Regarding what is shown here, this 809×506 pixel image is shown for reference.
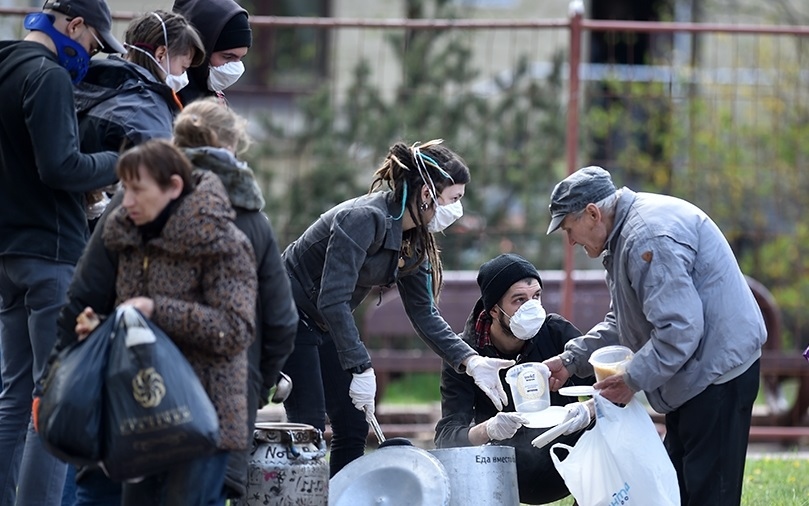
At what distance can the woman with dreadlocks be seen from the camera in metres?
4.29

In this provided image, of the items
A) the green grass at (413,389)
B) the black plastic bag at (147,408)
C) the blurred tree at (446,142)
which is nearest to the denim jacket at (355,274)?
the black plastic bag at (147,408)

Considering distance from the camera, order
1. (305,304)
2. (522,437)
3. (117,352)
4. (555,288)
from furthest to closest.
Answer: (555,288) < (522,437) < (305,304) < (117,352)

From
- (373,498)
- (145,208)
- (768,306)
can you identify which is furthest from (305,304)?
(768,306)

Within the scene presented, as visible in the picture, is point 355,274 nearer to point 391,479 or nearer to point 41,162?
point 391,479

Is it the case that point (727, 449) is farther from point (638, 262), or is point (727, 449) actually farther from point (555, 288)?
point (555, 288)

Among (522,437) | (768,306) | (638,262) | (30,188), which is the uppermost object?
(30,188)

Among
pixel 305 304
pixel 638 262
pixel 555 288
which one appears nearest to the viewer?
pixel 638 262

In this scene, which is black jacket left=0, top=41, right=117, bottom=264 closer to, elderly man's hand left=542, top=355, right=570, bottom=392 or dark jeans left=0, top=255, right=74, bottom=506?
dark jeans left=0, top=255, right=74, bottom=506

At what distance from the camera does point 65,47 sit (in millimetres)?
3926

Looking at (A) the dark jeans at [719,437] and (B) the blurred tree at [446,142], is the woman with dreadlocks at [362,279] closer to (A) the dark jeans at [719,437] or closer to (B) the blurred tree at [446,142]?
(A) the dark jeans at [719,437]

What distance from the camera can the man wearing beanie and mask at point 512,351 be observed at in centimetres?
474

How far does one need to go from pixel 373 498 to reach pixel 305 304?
735 millimetres

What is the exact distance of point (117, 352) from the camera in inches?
123

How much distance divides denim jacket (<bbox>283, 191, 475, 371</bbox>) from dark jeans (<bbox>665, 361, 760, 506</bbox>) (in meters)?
0.88
